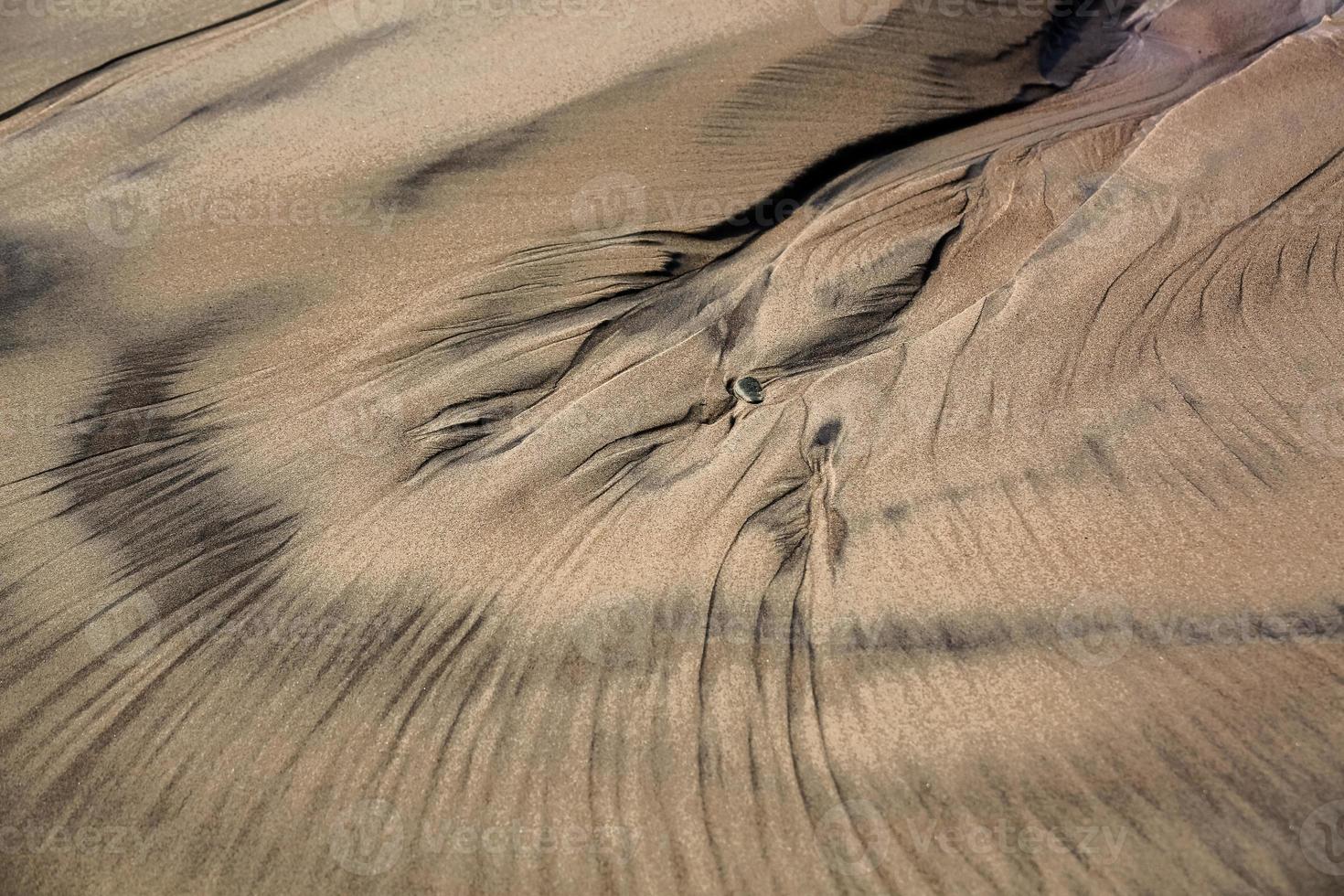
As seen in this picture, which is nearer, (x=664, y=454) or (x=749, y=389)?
(x=664, y=454)

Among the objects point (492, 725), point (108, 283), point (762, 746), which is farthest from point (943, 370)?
point (108, 283)

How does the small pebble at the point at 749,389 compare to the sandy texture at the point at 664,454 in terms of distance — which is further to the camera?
the small pebble at the point at 749,389

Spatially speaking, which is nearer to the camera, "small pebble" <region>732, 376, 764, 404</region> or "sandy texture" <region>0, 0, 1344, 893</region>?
"sandy texture" <region>0, 0, 1344, 893</region>

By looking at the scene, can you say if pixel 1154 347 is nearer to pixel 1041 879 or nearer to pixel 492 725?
pixel 1041 879
